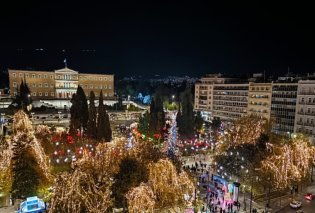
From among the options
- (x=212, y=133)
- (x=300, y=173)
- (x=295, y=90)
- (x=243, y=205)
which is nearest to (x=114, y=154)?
(x=243, y=205)

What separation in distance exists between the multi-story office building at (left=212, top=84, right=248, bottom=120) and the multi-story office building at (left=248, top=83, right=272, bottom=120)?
1.78m

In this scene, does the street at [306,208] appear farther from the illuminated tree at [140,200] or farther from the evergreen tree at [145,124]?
the evergreen tree at [145,124]

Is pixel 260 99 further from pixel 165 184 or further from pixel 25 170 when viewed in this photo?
pixel 25 170

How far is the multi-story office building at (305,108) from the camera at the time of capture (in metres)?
46.0

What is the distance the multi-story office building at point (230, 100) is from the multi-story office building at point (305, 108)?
15560mm

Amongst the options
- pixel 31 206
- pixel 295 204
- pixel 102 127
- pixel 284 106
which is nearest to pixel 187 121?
pixel 102 127

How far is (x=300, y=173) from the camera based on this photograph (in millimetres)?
28375


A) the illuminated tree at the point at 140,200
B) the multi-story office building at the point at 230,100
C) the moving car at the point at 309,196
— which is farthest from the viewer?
the multi-story office building at the point at 230,100

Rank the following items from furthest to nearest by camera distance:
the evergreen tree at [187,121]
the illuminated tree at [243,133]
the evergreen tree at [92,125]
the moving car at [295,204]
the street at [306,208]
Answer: the evergreen tree at [187,121] < the evergreen tree at [92,125] < the illuminated tree at [243,133] < the moving car at [295,204] < the street at [306,208]

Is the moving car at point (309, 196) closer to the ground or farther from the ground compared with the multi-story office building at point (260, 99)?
closer to the ground

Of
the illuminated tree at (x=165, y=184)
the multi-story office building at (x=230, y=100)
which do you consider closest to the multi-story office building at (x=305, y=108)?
the multi-story office building at (x=230, y=100)

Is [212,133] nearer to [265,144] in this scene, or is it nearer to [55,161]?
[265,144]

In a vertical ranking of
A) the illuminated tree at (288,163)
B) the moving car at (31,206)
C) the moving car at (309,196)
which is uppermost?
the illuminated tree at (288,163)

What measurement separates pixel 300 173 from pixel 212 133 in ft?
86.3
